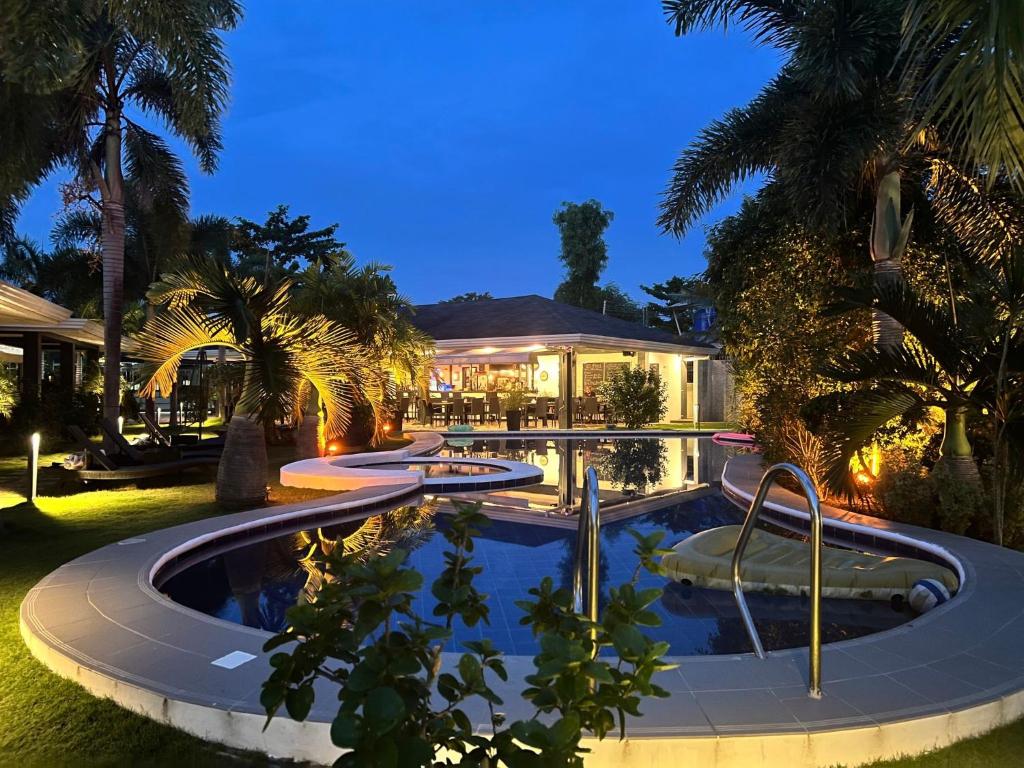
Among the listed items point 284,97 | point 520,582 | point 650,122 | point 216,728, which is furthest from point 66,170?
point 284,97

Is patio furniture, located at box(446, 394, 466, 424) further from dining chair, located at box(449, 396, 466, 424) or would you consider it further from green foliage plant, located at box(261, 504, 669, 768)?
green foliage plant, located at box(261, 504, 669, 768)

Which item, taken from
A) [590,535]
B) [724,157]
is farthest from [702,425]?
[590,535]

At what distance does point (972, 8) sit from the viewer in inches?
90.2

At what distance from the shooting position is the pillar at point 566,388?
72.7 ft

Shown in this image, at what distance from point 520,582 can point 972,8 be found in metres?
4.84

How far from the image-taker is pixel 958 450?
7.14 metres

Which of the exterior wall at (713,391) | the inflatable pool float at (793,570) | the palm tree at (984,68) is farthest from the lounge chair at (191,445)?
the exterior wall at (713,391)

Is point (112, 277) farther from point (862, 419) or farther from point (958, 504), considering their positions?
point (958, 504)

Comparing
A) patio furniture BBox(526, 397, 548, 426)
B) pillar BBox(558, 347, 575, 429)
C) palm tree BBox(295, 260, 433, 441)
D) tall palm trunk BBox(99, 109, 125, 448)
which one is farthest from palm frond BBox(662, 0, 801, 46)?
patio furniture BBox(526, 397, 548, 426)

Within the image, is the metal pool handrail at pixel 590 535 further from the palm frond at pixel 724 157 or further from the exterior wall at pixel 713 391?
the exterior wall at pixel 713 391

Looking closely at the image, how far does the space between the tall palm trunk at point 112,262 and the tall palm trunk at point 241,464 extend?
16.7ft

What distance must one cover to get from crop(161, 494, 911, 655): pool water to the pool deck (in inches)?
26.8

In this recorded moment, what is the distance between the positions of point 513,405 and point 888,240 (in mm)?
15897

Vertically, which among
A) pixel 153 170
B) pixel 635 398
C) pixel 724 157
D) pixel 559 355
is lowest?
pixel 635 398
